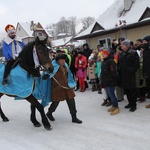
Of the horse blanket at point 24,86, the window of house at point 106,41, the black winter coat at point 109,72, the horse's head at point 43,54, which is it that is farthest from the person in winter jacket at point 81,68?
the window of house at point 106,41

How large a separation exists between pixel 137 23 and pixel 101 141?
13495mm

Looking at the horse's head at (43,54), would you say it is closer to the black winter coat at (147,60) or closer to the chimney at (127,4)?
the black winter coat at (147,60)

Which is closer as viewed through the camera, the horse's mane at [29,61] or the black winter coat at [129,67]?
the horse's mane at [29,61]

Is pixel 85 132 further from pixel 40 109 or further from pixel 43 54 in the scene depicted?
pixel 43 54

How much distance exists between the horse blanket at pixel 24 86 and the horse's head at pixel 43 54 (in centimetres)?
52

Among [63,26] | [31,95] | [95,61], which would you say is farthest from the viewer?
[63,26]

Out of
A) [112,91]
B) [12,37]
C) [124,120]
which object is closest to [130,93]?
[112,91]

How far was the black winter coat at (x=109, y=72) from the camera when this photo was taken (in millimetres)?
5535

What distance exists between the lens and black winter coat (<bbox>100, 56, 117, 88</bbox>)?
18.2 feet

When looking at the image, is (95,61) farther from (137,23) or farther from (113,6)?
(113,6)

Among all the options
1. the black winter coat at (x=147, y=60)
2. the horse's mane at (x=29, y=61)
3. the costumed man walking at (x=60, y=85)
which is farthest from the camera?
the black winter coat at (x=147, y=60)

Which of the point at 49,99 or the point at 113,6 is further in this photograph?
the point at 113,6

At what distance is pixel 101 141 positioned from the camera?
4016 millimetres

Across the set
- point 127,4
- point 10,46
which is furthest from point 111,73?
point 127,4
